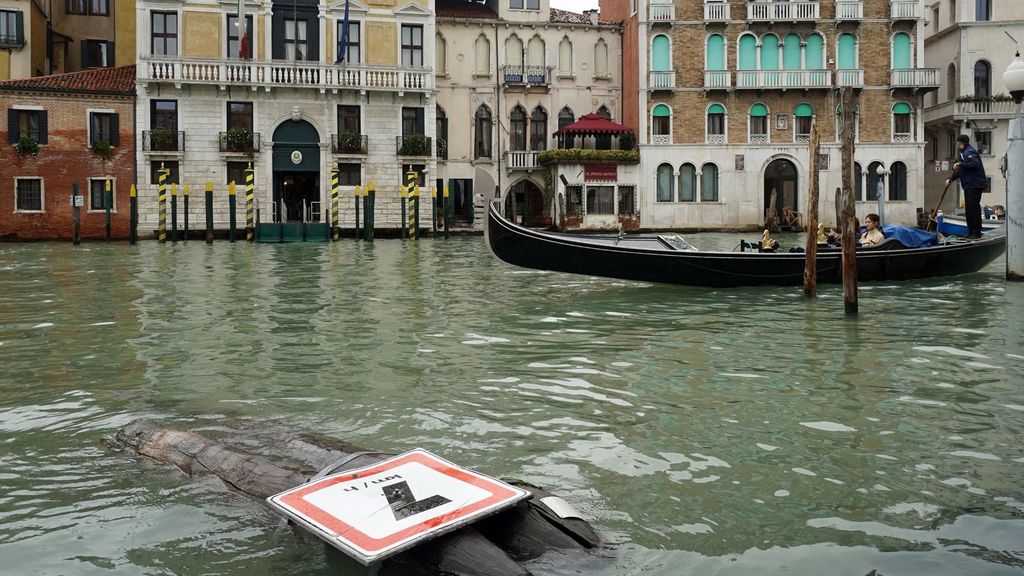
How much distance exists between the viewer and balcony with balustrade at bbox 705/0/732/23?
3148 cm

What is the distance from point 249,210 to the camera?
25.9 metres

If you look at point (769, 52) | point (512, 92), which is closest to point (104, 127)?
point (512, 92)

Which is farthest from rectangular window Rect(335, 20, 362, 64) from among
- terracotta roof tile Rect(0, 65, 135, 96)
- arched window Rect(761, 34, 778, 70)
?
arched window Rect(761, 34, 778, 70)

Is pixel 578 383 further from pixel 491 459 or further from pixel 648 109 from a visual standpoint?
pixel 648 109

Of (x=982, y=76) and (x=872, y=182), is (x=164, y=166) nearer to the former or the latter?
(x=872, y=182)

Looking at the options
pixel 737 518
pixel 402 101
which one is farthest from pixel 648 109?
pixel 737 518

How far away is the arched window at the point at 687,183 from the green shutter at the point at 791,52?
4421 millimetres

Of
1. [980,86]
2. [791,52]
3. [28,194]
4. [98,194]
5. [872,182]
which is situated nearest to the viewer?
[28,194]

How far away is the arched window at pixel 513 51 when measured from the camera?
32438 millimetres

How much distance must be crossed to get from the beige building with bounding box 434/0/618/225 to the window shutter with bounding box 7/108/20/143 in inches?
476

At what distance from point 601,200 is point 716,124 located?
178 inches

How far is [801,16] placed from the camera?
31.5 metres

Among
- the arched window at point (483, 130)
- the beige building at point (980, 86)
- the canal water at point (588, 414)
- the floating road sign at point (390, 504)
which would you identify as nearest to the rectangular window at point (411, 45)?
the arched window at point (483, 130)

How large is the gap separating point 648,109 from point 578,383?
26.3 meters
